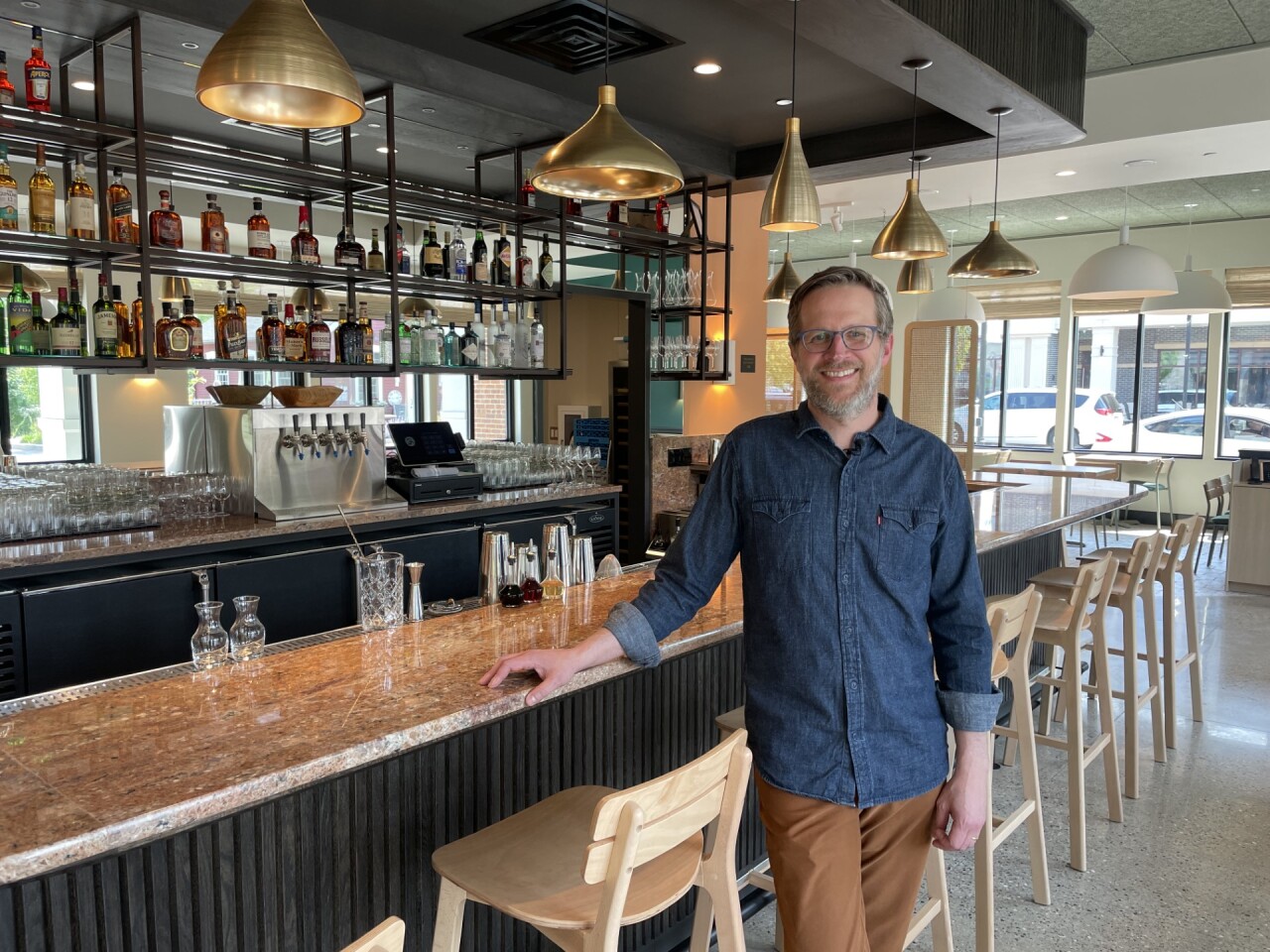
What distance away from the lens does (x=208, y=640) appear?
6.22ft

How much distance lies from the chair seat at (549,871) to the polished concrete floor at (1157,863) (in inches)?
51.6

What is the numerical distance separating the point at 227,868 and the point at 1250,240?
12138 millimetres

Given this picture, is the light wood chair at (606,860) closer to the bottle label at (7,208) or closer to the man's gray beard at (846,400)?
the man's gray beard at (846,400)

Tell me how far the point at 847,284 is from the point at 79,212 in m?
3.34

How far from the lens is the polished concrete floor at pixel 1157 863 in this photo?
2777mm

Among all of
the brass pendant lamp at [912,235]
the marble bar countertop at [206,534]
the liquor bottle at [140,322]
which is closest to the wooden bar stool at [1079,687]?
the brass pendant lamp at [912,235]

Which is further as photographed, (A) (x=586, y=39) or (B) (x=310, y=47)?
(A) (x=586, y=39)

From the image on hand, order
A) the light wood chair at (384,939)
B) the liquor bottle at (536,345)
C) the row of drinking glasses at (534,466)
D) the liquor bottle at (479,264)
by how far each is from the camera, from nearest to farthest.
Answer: the light wood chair at (384,939) → the liquor bottle at (479,264) → the liquor bottle at (536,345) → the row of drinking glasses at (534,466)

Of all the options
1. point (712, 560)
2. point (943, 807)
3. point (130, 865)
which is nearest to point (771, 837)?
point (943, 807)

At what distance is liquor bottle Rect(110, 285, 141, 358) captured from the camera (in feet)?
12.7

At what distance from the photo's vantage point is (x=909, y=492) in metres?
1.72

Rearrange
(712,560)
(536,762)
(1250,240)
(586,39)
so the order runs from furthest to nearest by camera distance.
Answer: (1250,240) → (586,39) → (536,762) → (712,560)

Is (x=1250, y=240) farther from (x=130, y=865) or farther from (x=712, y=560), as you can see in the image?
(x=130, y=865)

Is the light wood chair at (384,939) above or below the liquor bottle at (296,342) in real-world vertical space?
below
